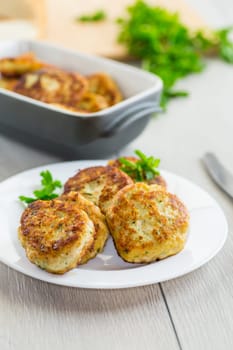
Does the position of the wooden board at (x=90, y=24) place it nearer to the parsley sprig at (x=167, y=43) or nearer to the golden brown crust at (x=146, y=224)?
the parsley sprig at (x=167, y=43)

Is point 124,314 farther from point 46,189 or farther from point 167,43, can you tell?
point 167,43

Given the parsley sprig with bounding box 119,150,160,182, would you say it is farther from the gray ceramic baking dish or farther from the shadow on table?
the shadow on table

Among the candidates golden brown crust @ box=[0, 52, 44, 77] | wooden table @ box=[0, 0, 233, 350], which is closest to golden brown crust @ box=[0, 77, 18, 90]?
golden brown crust @ box=[0, 52, 44, 77]

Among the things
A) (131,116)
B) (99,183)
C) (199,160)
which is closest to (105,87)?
(131,116)

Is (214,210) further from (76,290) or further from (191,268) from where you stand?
(76,290)

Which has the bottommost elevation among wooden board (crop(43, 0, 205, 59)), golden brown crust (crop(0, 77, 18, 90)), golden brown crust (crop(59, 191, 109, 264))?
wooden board (crop(43, 0, 205, 59))

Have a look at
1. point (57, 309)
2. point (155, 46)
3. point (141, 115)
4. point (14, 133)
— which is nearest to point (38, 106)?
point (14, 133)
